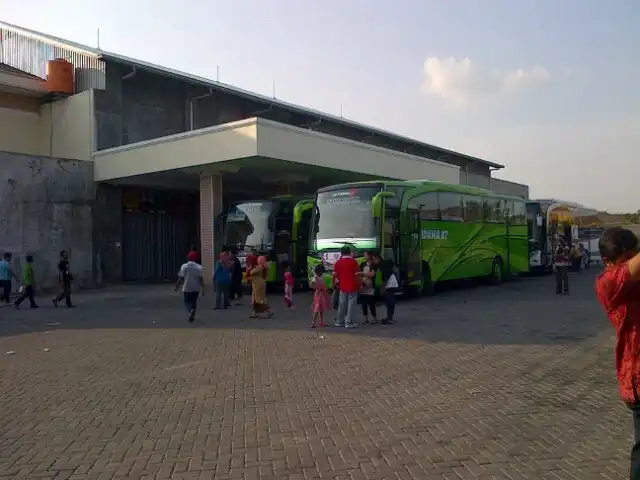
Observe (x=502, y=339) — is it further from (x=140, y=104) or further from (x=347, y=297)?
(x=140, y=104)

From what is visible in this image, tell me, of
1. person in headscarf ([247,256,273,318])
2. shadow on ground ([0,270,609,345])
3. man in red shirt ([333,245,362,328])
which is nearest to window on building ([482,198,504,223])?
shadow on ground ([0,270,609,345])

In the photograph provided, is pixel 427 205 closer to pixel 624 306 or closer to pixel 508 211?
pixel 508 211

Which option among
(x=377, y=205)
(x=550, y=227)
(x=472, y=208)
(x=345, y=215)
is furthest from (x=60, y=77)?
(x=550, y=227)

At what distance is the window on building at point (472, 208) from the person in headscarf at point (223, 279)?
9182mm

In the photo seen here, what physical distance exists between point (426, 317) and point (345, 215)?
496 cm

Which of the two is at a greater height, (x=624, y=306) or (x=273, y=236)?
(x=273, y=236)

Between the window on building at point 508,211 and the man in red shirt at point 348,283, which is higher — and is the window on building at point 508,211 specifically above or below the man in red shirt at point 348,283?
above

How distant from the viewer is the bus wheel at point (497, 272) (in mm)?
25359

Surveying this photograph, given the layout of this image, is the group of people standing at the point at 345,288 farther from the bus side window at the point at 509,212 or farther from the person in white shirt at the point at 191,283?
the bus side window at the point at 509,212

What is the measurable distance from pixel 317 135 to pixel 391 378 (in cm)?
1799

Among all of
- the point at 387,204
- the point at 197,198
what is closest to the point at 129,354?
the point at 387,204

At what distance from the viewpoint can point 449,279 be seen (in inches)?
862

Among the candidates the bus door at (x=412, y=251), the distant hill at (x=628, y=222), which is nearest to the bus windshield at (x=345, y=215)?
the bus door at (x=412, y=251)

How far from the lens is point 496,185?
56469mm
